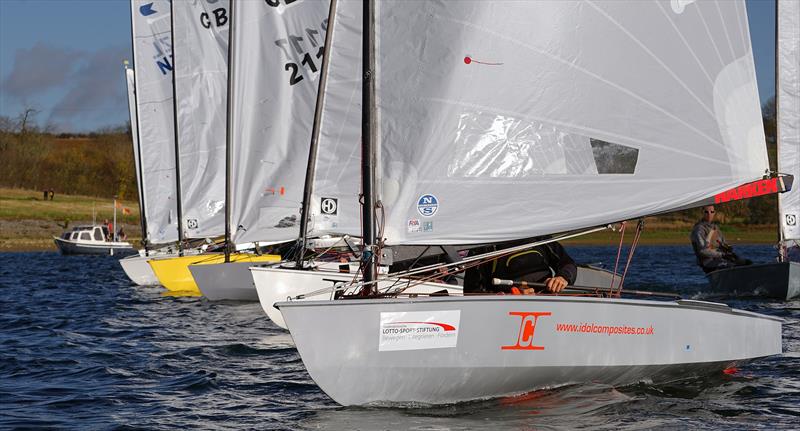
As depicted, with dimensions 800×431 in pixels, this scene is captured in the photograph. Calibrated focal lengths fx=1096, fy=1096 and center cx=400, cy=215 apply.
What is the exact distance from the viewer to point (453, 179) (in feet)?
29.0

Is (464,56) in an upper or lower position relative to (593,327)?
upper

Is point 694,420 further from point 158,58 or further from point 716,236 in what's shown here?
point 158,58

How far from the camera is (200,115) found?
25250 millimetres

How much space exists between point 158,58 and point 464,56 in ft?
66.4

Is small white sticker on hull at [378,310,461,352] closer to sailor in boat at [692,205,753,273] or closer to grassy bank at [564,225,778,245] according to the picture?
sailor in boat at [692,205,753,273]

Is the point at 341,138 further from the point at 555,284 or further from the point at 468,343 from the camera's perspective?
the point at 468,343

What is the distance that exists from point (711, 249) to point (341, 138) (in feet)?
37.9

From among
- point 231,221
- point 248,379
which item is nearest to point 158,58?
point 231,221

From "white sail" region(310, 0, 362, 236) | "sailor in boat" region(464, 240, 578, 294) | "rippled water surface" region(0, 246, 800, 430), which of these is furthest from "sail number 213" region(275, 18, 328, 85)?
"sailor in boat" region(464, 240, 578, 294)

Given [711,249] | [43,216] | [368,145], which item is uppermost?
[368,145]

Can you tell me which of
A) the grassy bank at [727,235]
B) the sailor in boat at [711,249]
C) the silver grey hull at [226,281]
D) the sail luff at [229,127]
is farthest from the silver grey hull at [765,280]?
the grassy bank at [727,235]

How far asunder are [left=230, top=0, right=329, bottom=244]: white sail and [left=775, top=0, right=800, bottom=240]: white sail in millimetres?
8437

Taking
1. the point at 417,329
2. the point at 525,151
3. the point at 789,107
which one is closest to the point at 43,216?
the point at 789,107

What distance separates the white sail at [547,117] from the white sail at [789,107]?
10.8m
